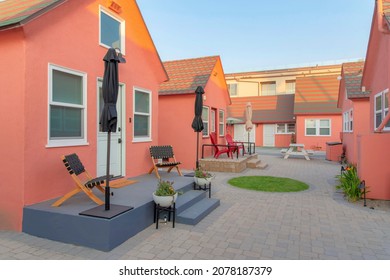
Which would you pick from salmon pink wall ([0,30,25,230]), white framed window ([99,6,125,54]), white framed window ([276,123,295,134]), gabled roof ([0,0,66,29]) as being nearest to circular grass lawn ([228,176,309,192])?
white framed window ([99,6,125,54])

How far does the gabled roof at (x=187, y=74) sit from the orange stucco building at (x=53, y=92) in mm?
4589

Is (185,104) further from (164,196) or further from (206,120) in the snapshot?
(164,196)

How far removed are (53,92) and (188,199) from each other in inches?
144

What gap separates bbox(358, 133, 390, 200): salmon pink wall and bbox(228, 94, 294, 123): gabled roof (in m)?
18.8

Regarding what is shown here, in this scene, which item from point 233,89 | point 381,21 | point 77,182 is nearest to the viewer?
point 77,182

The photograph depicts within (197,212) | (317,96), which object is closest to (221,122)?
(197,212)

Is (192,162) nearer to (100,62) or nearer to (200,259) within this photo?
(100,62)

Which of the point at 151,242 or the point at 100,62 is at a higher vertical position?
the point at 100,62

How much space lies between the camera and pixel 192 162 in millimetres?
11750

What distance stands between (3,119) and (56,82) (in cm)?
118

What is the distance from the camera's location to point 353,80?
13359 mm

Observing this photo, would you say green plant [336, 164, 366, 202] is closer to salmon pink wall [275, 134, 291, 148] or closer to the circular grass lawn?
the circular grass lawn
